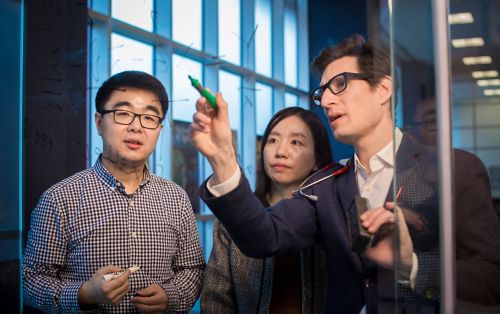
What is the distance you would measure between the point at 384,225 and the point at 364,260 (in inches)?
15.9

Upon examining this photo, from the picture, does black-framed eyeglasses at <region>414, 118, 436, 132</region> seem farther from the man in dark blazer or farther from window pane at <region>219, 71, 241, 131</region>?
window pane at <region>219, 71, 241, 131</region>

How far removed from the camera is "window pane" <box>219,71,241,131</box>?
11.0ft

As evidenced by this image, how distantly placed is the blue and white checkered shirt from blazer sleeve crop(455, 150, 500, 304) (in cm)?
87

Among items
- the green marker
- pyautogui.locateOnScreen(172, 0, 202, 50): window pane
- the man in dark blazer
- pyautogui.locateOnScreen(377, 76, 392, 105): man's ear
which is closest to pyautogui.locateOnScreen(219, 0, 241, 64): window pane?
pyautogui.locateOnScreen(172, 0, 202, 50): window pane

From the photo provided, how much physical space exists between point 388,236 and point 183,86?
2.06 metres

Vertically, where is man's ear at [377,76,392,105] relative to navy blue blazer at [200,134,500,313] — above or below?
above

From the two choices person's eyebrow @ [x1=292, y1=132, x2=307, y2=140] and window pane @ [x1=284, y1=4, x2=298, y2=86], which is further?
window pane @ [x1=284, y1=4, x2=298, y2=86]

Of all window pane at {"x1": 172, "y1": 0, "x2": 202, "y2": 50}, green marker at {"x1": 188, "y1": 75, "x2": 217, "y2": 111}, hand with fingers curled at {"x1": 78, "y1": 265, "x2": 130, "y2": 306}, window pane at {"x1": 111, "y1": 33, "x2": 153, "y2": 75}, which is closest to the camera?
green marker at {"x1": 188, "y1": 75, "x2": 217, "y2": 111}

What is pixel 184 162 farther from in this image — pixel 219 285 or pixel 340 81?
pixel 340 81

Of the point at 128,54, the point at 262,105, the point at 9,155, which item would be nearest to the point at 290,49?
the point at 262,105

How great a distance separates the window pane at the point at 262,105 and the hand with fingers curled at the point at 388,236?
279 centimetres

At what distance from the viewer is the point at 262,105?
3938 mm

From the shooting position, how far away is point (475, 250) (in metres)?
0.92

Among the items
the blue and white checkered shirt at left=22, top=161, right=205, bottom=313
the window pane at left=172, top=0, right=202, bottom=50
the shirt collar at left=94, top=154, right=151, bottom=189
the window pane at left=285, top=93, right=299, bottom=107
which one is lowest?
the blue and white checkered shirt at left=22, top=161, right=205, bottom=313
